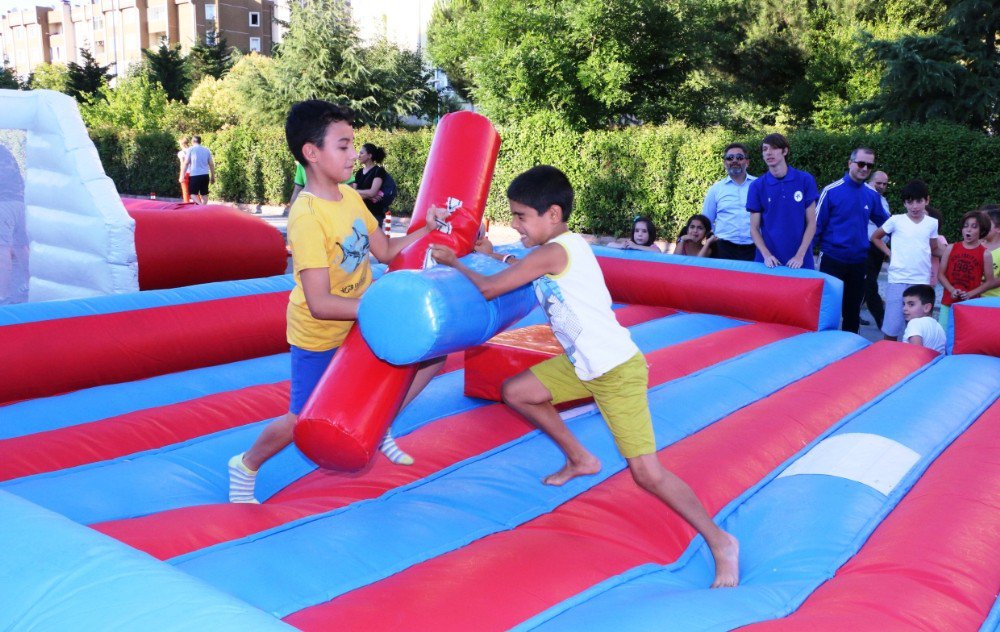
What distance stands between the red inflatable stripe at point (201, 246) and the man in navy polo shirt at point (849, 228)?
3741mm

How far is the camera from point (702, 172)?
11711mm

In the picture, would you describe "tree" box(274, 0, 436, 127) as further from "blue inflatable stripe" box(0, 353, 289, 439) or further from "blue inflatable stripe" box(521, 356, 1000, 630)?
"blue inflatable stripe" box(521, 356, 1000, 630)

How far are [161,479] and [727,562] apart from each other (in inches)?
67.1

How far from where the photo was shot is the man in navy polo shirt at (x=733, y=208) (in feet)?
18.1

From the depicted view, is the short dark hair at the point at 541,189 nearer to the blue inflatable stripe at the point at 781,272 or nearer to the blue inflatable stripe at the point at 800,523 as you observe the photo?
the blue inflatable stripe at the point at 800,523

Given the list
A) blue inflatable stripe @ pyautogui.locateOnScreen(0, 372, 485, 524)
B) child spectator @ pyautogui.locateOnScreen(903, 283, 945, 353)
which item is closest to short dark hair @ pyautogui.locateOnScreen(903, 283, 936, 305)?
child spectator @ pyautogui.locateOnScreen(903, 283, 945, 353)

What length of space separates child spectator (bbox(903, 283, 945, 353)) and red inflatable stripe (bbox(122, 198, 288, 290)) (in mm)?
4126

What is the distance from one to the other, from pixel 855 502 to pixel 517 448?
1111mm

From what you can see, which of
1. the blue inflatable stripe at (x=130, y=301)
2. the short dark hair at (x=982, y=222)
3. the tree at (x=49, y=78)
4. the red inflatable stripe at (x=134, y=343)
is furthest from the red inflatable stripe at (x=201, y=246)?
the tree at (x=49, y=78)

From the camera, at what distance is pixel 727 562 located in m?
2.17

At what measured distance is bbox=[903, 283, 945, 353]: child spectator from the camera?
460cm

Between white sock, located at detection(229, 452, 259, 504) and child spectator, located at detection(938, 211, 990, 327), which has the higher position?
child spectator, located at detection(938, 211, 990, 327)

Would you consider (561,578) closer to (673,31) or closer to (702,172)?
(702,172)

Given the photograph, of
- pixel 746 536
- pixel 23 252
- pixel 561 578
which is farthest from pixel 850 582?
pixel 23 252
